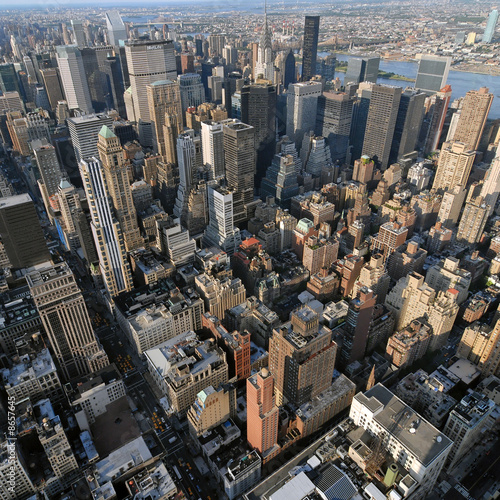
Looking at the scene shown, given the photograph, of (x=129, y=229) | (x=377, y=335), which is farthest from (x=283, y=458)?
(x=129, y=229)

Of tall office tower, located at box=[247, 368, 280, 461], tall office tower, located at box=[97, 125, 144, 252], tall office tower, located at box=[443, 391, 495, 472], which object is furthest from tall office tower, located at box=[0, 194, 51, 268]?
tall office tower, located at box=[443, 391, 495, 472]

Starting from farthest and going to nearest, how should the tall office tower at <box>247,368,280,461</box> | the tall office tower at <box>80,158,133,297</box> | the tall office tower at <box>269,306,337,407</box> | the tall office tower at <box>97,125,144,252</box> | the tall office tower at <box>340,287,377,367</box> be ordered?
the tall office tower at <box>97,125,144,252</box>, the tall office tower at <box>80,158,133,297</box>, the tall office tower at <box>340,287,377,367</box>, the tall office tower at <box>269,306,337,407</box>, the tall office tower at <box>247,368,280,461</box>

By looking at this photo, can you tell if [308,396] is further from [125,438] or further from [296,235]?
[296,235]

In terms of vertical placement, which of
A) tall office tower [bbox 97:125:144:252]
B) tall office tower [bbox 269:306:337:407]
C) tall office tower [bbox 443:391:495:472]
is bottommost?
tall office tower [bbox 443:391:495:472]

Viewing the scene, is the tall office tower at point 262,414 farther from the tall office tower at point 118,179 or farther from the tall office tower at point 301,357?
the tall office tower at point 118,179

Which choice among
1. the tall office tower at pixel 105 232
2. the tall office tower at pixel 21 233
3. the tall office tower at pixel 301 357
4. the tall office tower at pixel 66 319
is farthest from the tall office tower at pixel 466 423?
the tall office tower at pixel 21 233

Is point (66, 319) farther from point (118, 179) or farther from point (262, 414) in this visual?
point (262, 414)

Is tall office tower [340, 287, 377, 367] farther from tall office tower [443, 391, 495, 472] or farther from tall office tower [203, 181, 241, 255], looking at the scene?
tall office tower [203, 181, 241, 255]
